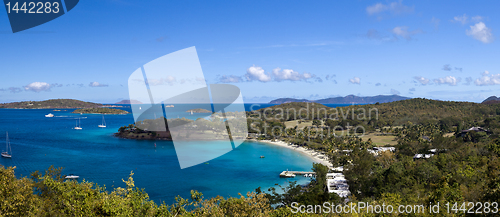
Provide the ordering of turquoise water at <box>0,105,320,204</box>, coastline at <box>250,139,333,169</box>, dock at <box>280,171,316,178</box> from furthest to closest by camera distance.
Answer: coastline at <box>250,139,333,169</box> < dock at <box>280,171,316,178</box> < turquoise water at <box>0,105,320,204</box>

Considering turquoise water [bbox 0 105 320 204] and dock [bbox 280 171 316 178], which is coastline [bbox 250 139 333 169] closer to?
turquoise water [bbox 0 105 320 204]

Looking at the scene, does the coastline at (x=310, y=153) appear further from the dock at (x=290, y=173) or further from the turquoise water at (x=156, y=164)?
the dock at (x=290, y=173)

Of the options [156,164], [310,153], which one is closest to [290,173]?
[310,153]

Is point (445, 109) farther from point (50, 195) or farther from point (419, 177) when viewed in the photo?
point (50, 195)

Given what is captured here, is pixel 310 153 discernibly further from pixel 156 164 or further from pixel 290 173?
pixel 156 164

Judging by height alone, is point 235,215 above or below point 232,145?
above

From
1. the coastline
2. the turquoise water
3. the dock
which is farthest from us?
the coastline

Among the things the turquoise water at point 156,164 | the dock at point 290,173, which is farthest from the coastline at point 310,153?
the dock at point 290,173

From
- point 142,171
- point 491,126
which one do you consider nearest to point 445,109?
point 491,126

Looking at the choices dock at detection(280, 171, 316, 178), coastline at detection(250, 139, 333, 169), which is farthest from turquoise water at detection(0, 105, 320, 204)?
coastline at detection(250, 139, 333, 169)
